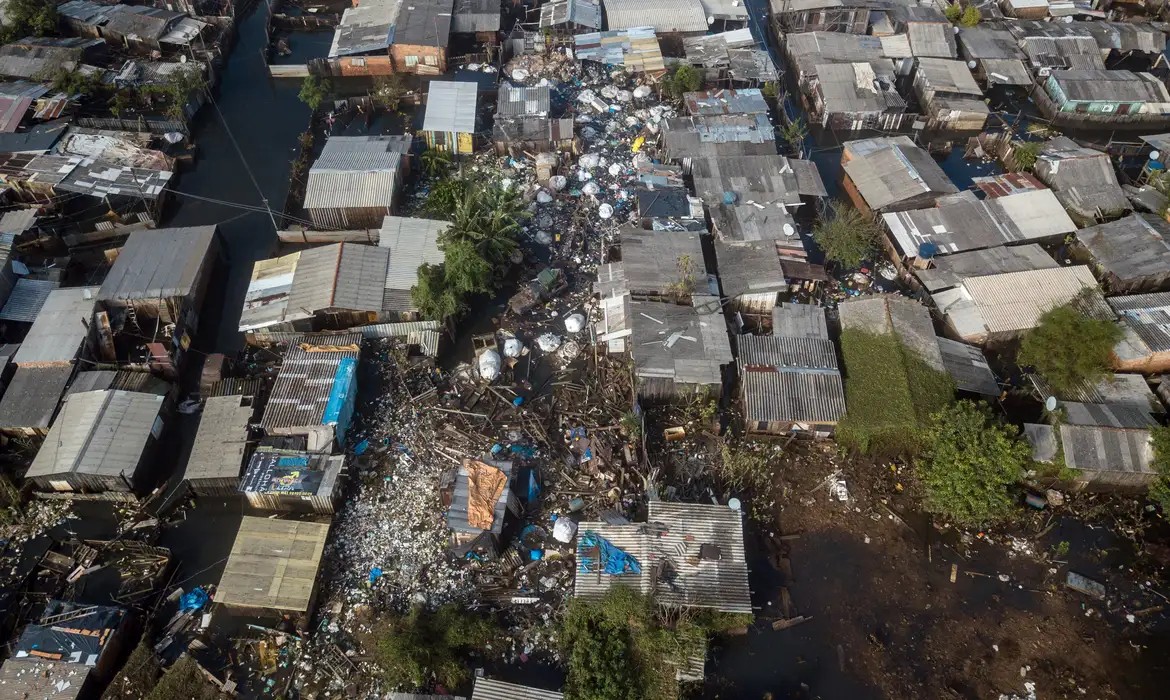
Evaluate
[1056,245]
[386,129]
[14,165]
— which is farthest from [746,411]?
[14,165]

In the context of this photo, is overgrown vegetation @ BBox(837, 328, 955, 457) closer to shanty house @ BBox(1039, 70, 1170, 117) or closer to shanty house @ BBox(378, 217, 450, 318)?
shanty house @ BBox(378, 217, 450, 318)

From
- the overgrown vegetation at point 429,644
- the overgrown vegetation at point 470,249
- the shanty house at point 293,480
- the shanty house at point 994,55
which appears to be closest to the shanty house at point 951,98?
the shanty house at point 994,55

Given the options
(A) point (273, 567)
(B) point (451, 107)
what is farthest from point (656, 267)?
(A) point (273, 567)

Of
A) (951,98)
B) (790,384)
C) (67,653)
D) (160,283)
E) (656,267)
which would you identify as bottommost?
(67,653)

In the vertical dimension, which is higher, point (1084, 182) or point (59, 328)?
point (1084, 182)

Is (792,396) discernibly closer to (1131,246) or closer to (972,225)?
(972,225)

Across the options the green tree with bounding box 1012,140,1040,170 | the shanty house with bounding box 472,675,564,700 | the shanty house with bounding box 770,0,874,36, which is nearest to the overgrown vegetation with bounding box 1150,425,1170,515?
the green tree with bounding box 1012,140,1040,170

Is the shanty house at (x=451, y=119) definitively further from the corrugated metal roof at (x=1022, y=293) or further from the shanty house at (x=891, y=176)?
the corrugated metal roof at (x=1022, y=293)
